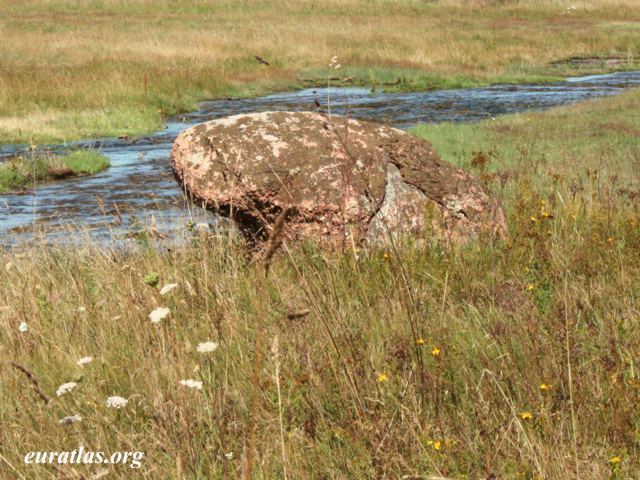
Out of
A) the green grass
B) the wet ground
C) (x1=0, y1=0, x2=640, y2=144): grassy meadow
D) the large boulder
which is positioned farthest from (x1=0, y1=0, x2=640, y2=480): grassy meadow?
(x1=0, y1=0, x2=640, y2=144): grassy meadow

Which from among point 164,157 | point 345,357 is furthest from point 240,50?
point 345,357

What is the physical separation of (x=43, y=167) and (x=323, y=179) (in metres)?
11.2

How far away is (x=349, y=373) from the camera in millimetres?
Result: 3373

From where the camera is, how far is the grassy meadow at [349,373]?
3.22 metres

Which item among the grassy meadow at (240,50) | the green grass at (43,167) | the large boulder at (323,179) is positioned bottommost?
the grassy meadow at (240,50)

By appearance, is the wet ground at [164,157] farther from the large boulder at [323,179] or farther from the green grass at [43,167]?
the large boulder at [323,179]

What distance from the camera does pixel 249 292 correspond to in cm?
541

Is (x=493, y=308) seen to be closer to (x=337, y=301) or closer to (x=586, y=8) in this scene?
(x=337, y=301)

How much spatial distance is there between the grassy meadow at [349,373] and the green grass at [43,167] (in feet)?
36.4

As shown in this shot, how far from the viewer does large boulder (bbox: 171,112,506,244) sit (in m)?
7.32
